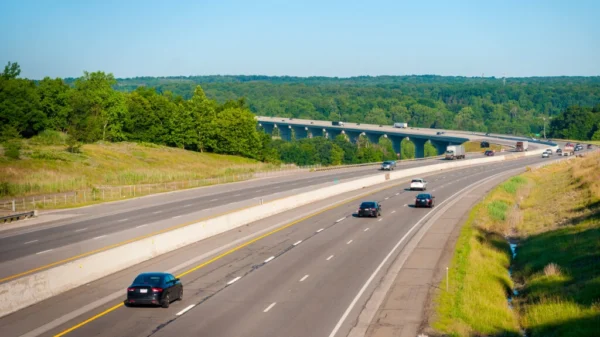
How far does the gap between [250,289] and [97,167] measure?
68.9 m

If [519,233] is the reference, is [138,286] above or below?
above

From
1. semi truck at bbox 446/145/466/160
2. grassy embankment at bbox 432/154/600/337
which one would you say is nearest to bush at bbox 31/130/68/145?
semi truck at bbox 446/145/466/160

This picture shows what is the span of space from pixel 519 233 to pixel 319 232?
15.5 metres

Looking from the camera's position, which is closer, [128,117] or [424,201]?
[424,201]

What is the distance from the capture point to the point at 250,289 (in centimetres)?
2903

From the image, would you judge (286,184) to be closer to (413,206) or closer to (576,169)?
(413,206)

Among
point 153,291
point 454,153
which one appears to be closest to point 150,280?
point 153,291

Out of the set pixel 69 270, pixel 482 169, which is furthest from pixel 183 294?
pixel 482 169

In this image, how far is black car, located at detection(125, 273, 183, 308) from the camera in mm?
25562

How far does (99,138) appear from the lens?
125875mm

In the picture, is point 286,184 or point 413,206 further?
point 286,184

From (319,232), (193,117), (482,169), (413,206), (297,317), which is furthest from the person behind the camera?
(193,117)

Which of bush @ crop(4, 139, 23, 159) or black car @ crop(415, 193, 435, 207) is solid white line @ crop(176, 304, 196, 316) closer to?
black car @ crop(415, 193, 435, 207)

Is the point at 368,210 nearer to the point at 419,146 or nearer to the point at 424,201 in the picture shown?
the point at 424,201
